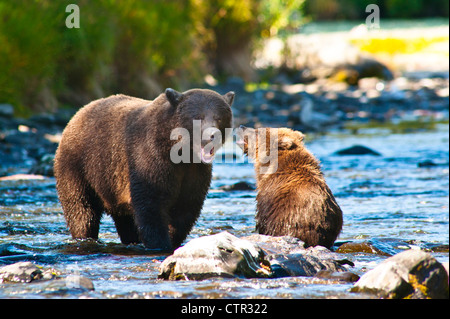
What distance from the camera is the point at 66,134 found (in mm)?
6391

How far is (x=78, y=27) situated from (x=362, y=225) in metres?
8.20

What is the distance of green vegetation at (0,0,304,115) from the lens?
40.3 ft

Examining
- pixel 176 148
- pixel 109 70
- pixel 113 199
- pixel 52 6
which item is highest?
pixel 52 6

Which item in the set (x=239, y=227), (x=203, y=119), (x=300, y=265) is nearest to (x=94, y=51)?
(x=239, y=227)

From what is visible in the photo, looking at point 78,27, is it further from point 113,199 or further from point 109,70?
point 113,199

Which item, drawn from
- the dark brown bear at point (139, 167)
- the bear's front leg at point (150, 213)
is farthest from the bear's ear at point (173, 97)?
the bear's front leg at point (150, 213)

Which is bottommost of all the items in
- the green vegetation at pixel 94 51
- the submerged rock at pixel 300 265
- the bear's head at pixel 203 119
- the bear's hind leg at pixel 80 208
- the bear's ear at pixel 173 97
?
the submerged rock at pixel 300 265

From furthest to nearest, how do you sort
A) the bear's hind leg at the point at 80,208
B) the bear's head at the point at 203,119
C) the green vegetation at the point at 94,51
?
the green vegetation at the point at 94,51 → the bear's hind leg at the point at 80,208 → the bear's head at the point at 203,119

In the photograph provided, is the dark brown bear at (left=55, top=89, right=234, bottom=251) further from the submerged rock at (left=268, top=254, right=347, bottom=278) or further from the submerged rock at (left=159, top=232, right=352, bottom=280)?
the submerged rock at (left=268, top=254, right=347, bottom=278)

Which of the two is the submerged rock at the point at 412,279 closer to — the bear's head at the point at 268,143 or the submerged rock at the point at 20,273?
the submerged rock at the point at 20,273

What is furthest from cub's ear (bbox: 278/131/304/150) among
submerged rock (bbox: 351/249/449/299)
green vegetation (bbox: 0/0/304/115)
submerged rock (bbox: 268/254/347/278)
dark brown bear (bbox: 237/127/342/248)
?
green vegetation (bbox: 0/0/304/115)

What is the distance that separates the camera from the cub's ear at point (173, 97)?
5.59 metres
